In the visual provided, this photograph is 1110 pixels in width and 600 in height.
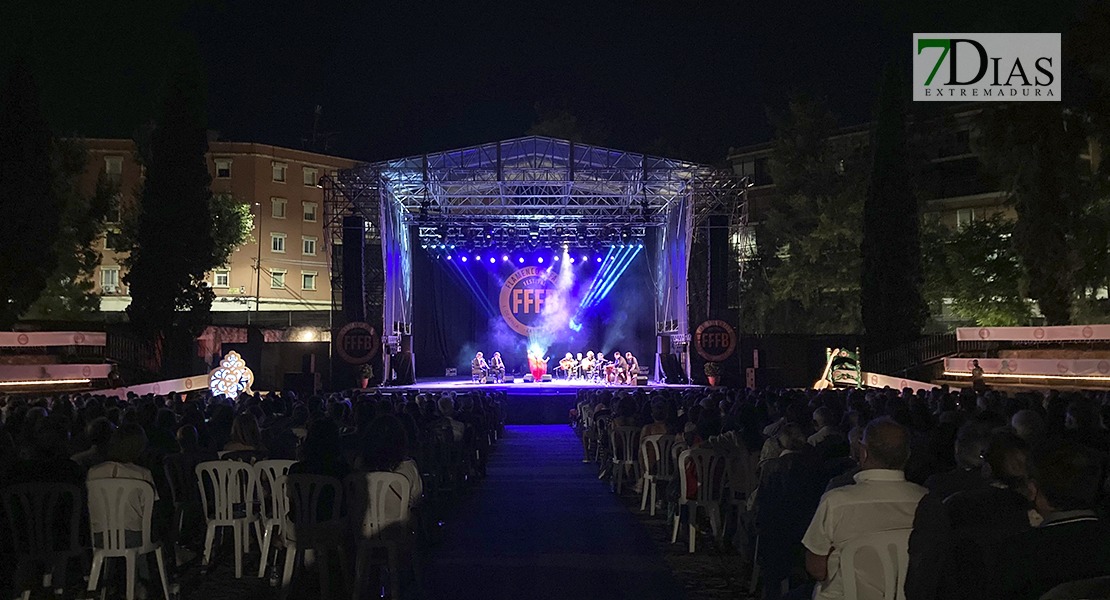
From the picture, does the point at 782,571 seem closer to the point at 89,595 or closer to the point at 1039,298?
the point at 89,595

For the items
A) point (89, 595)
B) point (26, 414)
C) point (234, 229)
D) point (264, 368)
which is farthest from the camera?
point (234, 229)

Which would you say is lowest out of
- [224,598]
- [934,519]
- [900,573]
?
[224,598]

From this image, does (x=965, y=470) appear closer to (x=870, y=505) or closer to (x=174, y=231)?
(x=870, y=505)

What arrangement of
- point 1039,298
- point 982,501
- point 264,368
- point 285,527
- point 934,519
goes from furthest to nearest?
point 264,368
point 1039,298
point 285,527
point 982,501
point 934,519

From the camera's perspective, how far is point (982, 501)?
12.0 ft

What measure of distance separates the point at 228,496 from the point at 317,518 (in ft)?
4.64

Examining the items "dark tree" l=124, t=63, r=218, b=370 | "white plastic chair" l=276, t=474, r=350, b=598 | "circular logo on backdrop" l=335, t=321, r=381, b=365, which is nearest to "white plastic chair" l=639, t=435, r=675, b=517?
"white plastic chair" l=276, t=474, r=350, b=598

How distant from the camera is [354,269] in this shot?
24891 mm

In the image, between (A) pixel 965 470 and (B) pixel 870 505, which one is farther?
(A) pixel 965 470

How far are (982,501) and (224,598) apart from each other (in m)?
4.78

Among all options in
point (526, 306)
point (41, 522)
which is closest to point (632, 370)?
point (526, 306)

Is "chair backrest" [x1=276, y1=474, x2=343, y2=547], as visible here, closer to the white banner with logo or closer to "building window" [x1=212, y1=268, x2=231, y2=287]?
the white banner with logo

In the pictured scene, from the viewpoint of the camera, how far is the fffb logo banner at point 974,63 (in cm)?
1953

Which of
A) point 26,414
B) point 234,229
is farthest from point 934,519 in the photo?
point 234,229
